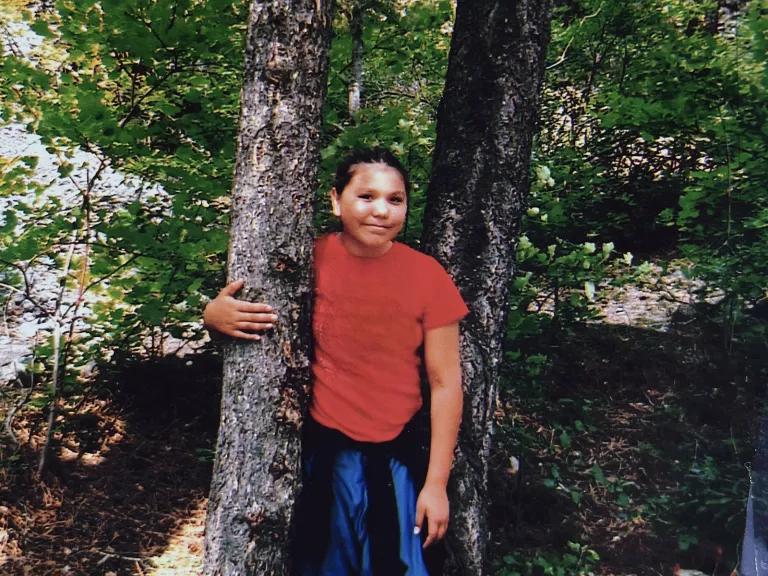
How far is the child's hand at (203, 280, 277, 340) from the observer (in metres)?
2.12

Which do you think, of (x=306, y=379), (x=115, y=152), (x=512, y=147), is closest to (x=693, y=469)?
(x=512, y=147)

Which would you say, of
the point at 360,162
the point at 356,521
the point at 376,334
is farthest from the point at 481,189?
the point at 356,521

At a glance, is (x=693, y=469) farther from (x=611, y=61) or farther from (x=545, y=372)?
(x=611, y=61)

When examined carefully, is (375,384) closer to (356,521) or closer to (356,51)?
(356,521)

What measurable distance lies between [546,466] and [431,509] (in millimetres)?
2598

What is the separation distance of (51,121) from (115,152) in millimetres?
355

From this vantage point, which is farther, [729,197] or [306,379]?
[729,197]

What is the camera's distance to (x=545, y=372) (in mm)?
5082

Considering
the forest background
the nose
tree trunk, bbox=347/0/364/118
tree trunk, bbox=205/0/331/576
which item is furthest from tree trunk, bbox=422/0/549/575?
tree trunk, bbox=347/0/364/118

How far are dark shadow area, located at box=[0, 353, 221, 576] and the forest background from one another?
16 mm

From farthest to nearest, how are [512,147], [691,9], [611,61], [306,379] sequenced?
[611,61] < [691,9] < [512,147] < [306,379]

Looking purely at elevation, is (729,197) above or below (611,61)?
below

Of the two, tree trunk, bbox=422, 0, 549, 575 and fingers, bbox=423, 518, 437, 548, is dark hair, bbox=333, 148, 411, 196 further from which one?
fingers, bbox=423, 518, 437, 548

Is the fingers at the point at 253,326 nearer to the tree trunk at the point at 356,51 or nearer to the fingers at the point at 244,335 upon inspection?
the fingers at the point at 244,335
